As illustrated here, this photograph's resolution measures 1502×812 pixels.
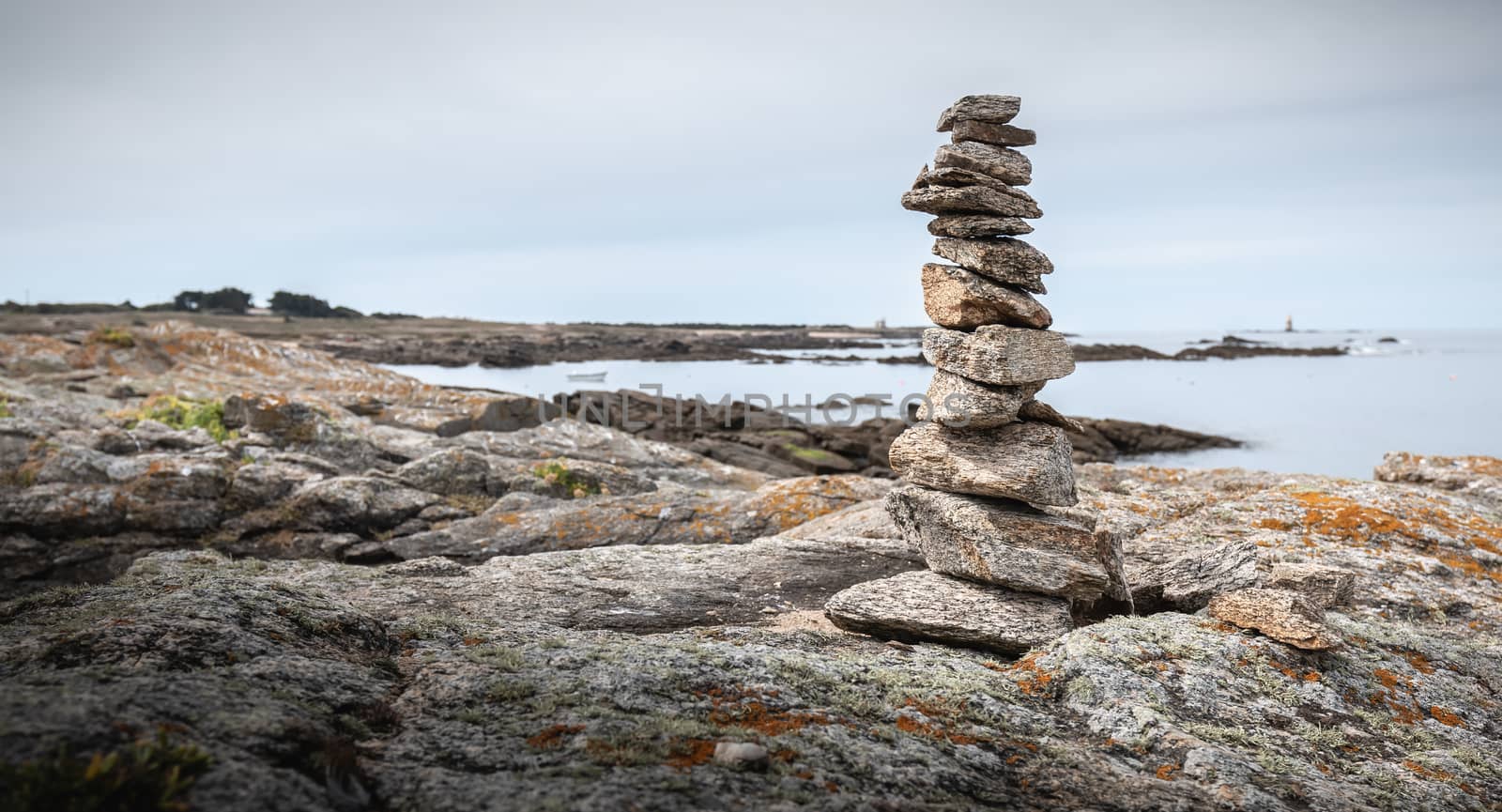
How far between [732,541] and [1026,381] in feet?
23.4

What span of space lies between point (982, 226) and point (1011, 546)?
437cm

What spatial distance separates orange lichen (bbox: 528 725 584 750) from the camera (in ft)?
18.0

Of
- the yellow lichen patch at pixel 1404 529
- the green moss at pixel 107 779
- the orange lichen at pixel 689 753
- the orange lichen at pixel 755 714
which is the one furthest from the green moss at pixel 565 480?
the green moss at pixel 107 779

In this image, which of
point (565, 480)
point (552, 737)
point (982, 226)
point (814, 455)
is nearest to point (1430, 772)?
point (982, 226)

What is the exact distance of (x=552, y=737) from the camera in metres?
5.62

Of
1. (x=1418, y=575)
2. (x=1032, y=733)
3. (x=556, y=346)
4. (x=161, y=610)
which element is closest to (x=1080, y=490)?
(x=1418, y=575)

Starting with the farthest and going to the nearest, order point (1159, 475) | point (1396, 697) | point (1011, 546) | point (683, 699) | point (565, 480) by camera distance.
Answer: point (565, 480)
point (1159, 475)
point (1011, 546)
point (1396, 697)
point (683, 699)

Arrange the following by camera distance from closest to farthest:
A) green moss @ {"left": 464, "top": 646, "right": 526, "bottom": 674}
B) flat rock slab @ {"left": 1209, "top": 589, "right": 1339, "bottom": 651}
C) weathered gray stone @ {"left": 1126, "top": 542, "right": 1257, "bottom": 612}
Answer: green moss @ {"left": 464, "top": 646, "right": 526, "bottom": 674} < flat rock slab @ {"left": 1209, "top": 589, "right": 1339, "bottom": 651} < weathered gray stone @ {"left": 1126, "top": 542, "right": 1257, "bottom": 612}

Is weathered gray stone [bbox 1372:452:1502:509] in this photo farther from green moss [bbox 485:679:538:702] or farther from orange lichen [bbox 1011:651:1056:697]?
green moss [bbox 485:679:538:702]

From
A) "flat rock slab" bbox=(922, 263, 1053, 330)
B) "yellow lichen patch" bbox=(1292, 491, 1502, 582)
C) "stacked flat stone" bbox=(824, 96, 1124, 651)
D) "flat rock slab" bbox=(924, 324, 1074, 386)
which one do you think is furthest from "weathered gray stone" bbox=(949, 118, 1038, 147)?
"yellow lichen patch" bbox=(1292, 491, 1502, 582)

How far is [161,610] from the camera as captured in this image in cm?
662

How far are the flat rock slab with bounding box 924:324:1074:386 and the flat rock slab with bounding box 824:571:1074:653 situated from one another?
Result: 285 centimetres

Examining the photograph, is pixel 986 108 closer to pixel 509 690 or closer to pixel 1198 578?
pixel 1198 578

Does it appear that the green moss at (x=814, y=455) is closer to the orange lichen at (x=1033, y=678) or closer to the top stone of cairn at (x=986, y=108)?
the top stone of cairn at (x=986, y=108)
